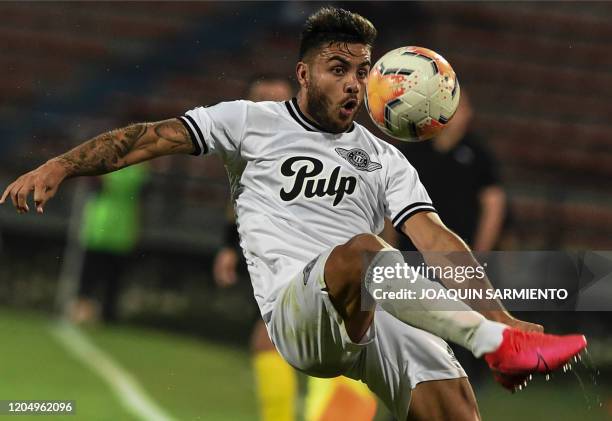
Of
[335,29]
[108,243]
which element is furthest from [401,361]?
[108,243]

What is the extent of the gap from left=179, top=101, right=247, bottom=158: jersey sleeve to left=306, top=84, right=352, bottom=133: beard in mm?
257

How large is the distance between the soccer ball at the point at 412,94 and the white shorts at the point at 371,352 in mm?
Result: 763

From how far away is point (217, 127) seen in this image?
14.5 ft

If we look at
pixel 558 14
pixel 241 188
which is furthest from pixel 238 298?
pixel 241 188

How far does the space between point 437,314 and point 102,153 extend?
1.34 meters

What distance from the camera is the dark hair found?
14.6ft

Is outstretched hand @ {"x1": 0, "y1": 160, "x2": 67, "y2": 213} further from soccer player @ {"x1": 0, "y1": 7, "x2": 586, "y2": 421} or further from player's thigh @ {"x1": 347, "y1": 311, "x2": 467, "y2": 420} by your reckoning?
player's thigh @ {"x1": 347, "y1": 311, "x2": 467, "y2": 420}

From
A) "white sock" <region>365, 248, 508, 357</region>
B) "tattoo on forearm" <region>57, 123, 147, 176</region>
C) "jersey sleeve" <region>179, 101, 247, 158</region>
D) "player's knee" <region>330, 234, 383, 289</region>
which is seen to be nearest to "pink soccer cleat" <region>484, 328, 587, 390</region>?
"white sock" <region>365, 248, 508, 357</region>

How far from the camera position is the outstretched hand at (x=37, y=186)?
3.87 metres

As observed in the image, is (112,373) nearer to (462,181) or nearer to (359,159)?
(462,181)

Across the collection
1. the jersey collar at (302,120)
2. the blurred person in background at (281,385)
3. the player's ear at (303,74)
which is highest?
the player's ear at (303,74)

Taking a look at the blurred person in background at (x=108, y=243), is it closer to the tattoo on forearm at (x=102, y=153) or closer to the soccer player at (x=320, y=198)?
the soccer player at (x=320, y=198)

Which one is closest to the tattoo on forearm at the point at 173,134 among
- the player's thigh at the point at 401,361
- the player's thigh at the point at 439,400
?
the player's thigh at the point at 401,361

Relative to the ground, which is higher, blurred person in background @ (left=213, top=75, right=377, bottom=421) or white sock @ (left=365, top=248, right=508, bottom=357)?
white sock @ (left=365, top=248, right=508, bottom=357)
